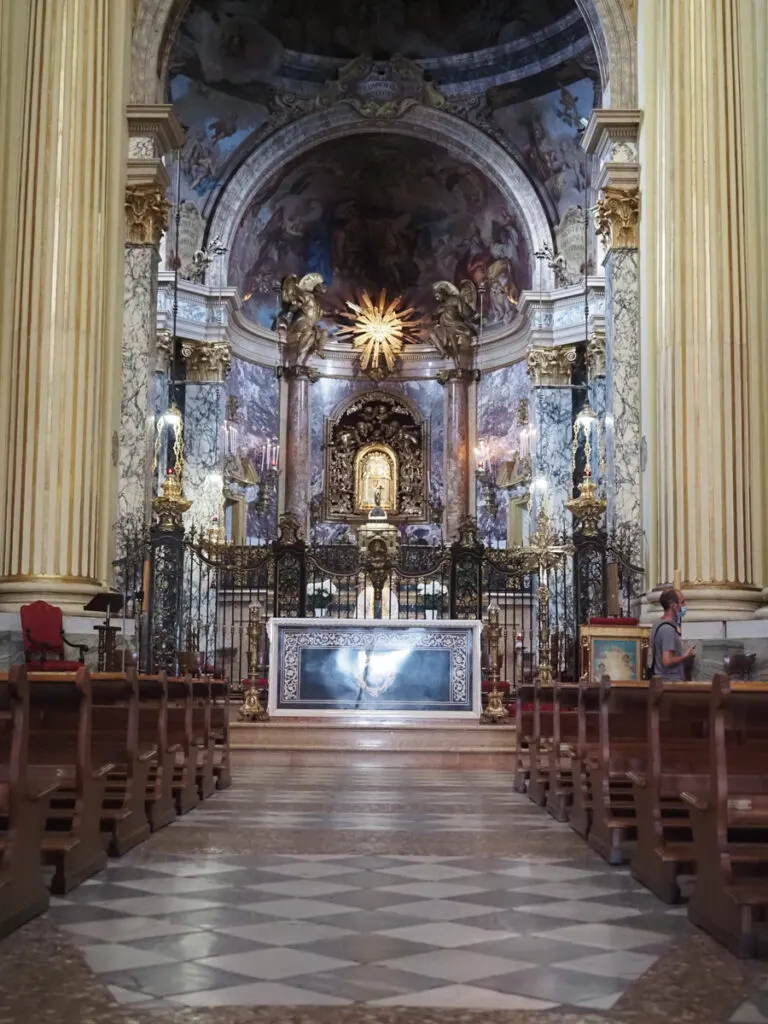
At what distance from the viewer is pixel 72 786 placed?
6039 millimetres

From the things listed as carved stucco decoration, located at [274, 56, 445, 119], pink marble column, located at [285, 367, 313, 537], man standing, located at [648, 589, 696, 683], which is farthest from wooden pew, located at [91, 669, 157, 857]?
carved stucco decoration, located at [274, 56, 445, 119]

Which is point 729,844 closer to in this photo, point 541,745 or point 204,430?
point 541,745

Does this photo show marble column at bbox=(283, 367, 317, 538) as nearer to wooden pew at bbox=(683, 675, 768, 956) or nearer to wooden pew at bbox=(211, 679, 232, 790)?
wooden pew at bbox=(211, 679, 232, 790)

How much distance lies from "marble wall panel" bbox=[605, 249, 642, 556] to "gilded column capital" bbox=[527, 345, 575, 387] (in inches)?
335

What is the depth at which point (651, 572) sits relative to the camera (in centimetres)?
1309

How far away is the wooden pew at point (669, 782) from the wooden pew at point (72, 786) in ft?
7.91

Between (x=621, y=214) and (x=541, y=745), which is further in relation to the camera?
(x=621, y=214)

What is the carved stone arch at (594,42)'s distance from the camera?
15.8 meters

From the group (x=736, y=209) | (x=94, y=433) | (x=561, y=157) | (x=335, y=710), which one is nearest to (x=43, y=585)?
(x=94, y=433)

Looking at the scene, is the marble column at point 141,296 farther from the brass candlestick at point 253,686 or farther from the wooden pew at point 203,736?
the wooden pew at point 203,736

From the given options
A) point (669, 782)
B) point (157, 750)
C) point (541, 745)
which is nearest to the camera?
point (669, 782)

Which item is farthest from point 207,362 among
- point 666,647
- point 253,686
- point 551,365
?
point 666,647

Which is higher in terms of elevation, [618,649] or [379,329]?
[379,329]

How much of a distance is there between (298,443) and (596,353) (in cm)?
687
